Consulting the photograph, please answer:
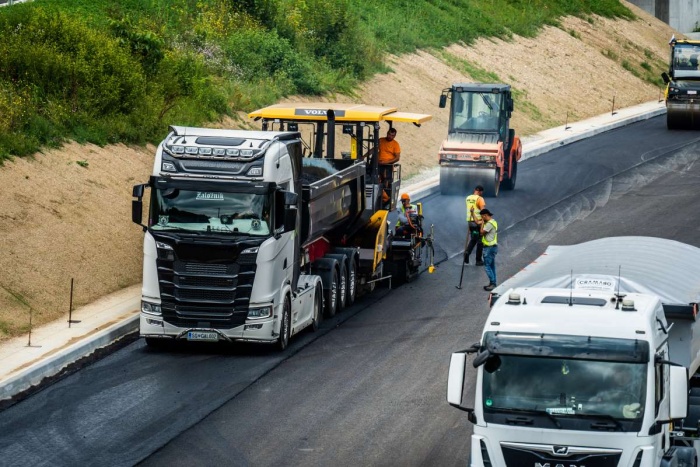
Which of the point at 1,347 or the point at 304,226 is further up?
the point at 304,226

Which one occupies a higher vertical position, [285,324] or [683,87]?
[683,87]

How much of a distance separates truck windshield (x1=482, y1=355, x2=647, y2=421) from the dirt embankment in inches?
445

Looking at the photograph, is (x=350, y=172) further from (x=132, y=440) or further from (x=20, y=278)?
(x=132, y=440)

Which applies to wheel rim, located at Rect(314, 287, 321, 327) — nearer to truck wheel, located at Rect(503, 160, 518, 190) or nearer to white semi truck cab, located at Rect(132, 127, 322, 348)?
white semi truck cab, located at Rect(132, 127, 322, 348)

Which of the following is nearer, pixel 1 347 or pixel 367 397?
pixel 367 397

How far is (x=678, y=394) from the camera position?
12.1 meters

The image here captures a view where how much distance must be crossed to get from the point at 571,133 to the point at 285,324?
3145cm

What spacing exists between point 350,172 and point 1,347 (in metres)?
7.70

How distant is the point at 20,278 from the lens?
23.6m

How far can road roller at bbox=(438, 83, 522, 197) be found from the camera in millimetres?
37031

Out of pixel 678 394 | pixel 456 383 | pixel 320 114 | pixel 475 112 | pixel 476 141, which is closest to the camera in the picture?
pixel 678 394

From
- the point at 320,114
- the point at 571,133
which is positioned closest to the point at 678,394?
the point at 320,114

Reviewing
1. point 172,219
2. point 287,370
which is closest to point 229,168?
point 172,219

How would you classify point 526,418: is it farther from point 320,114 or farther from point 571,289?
point 320,114
